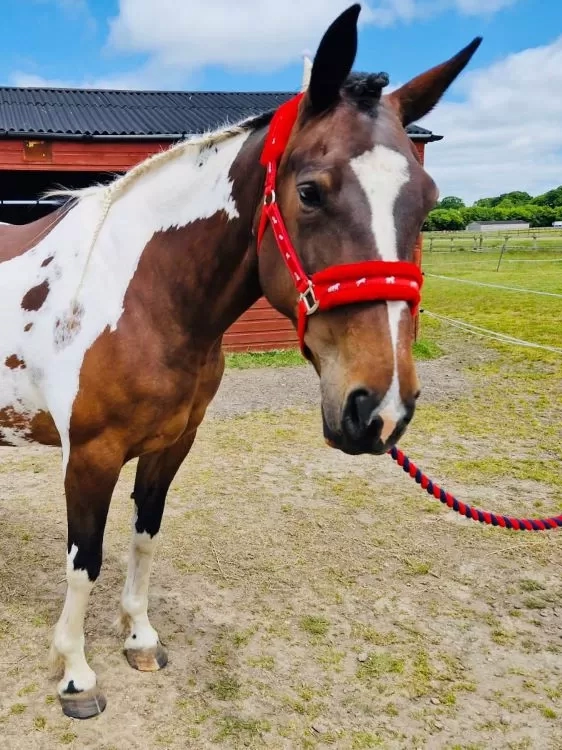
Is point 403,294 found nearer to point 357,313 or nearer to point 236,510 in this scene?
point 357,313

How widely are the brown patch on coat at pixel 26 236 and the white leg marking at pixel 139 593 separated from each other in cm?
136

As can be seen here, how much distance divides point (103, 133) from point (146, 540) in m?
7.19

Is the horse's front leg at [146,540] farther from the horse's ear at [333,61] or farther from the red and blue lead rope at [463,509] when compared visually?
the horse's ear at [333,61]

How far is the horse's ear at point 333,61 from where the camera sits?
1468mm

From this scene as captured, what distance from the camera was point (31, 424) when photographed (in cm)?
251

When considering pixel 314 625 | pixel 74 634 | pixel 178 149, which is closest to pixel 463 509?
pixel 314 625

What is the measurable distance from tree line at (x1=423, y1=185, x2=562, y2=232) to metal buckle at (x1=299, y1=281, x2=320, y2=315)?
5619cm

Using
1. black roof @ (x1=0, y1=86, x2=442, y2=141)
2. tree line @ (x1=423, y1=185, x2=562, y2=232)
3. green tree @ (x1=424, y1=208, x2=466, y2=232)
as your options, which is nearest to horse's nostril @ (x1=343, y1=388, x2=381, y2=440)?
black roof @ (x1=0, y1=86, x2=442, y2=141)

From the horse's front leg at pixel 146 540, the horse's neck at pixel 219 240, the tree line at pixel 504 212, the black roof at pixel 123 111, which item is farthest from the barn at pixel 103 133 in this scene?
the tree line at pixel 504 212

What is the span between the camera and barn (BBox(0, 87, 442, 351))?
8.12 m

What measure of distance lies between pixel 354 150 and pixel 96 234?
118 cm

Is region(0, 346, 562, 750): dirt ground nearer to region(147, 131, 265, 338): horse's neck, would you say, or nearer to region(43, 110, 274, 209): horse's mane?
region(147, 131, 265, 338): horse's neck

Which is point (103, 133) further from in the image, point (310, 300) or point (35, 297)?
point (310, 300)

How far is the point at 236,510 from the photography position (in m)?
4.24
